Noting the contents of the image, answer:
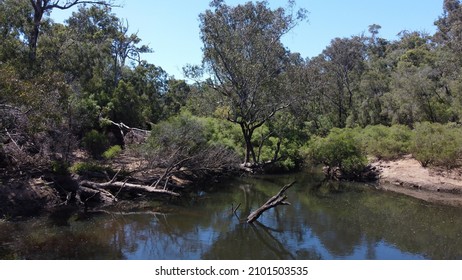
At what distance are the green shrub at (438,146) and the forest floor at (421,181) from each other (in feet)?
1.80

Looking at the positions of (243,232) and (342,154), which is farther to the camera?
(342,154)

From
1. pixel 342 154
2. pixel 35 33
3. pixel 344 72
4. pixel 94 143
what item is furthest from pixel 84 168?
pixel 344 72

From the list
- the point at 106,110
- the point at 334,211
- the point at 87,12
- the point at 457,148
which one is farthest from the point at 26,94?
the point at 87,12

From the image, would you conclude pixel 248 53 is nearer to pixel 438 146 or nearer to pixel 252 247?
pixel 438 146

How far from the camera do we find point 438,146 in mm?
24516

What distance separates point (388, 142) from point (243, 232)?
17432 mm

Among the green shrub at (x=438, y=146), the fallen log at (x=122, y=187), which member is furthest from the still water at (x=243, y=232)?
the green shrub at (x=438, y=146)

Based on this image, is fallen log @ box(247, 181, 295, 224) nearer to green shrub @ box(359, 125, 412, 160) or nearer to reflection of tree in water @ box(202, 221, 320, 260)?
reflection of tree in water @ box(202, 221, 320, 260)

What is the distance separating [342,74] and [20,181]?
41.4 m

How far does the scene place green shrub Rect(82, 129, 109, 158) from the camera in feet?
84.1

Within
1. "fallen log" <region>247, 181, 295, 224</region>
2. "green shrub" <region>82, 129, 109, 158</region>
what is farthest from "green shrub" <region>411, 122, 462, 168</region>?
"green shrub" <region>82, 129, 109, 158</region>

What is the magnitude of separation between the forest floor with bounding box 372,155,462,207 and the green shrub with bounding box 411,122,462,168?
1.80 ft

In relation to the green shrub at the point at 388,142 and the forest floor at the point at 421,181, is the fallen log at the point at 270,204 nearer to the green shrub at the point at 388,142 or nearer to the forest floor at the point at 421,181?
the forest floor at the point at 421,181

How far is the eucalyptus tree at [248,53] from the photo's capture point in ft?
89.5
